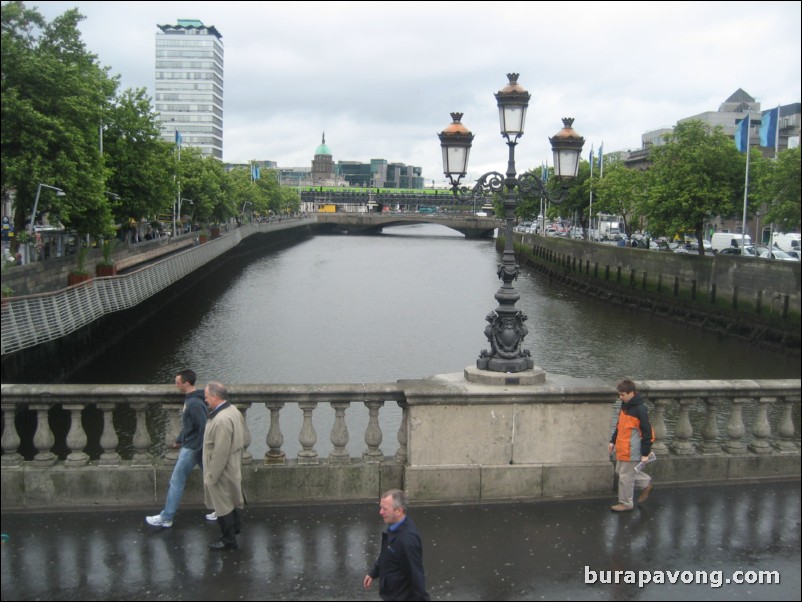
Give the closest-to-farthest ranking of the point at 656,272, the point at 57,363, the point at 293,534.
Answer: the point at 293,534 → the point at 57,363 → the point at 656,272

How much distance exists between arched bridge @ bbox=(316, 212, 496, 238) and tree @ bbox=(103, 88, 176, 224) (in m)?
106

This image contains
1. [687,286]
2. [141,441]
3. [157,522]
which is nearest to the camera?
[157,522]

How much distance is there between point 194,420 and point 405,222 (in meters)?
158

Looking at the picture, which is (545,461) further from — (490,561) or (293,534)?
(293,534)

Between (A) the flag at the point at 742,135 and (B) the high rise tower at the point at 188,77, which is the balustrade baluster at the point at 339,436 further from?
(B) the high rise tower at the point at 188,77

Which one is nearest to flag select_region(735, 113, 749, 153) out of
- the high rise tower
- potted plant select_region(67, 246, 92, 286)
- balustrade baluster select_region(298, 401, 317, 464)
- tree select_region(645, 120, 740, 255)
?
balustrade baluster select_region(298, 401, 317, 464)

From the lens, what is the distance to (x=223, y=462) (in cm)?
702

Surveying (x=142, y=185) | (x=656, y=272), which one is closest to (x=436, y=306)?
(x=656, y=272)

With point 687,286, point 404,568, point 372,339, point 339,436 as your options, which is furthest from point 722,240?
point 404,568

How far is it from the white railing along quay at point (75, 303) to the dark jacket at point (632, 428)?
253 inches

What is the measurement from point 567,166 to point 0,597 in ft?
27.8

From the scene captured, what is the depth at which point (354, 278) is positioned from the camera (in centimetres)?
→ 7044

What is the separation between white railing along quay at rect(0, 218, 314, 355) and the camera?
20703 mm

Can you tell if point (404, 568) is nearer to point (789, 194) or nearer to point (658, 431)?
point (789, 194)
